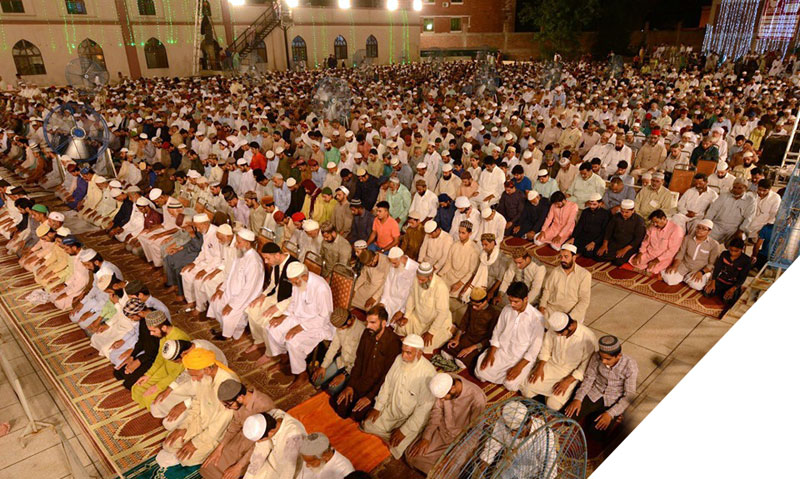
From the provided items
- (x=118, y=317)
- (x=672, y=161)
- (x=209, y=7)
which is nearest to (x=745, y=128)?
(x=672, y=161)

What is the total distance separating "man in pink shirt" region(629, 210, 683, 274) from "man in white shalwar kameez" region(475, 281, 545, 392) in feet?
8.62

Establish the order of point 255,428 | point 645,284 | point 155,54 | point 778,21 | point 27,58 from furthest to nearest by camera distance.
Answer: point 778,21, point 155,54, point 27,58, point 645,284, point 255,428

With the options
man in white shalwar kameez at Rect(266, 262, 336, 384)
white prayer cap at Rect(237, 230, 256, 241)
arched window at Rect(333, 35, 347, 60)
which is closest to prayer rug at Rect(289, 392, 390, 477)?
man in white shalwar kameez at Rect(266, 262, 336, 384)

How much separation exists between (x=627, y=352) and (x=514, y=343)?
4.08 feet

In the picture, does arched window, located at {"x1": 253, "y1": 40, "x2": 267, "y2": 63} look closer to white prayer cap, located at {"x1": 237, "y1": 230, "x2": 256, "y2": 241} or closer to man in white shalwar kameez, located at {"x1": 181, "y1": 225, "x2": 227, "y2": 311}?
man in white shalwar kameez, located at {"x1": 181, "y1": 225, "x2": 227, "y2": 311}

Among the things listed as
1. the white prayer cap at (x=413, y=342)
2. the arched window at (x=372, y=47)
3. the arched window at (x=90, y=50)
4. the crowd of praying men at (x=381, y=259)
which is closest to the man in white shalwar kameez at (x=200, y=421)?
the crowd of praying men at (x=381, y=259)

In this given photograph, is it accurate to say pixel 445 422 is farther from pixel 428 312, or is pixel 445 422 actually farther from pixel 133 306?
pixel 133 306

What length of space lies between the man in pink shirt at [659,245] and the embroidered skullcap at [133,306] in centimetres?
554

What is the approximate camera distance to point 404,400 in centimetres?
344

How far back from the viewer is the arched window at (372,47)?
30562mm

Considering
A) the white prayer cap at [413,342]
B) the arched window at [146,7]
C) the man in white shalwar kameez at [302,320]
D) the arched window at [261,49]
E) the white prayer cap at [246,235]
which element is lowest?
the man in white shalwar kameez at [302,320]

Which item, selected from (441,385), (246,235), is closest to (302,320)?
(246,235)

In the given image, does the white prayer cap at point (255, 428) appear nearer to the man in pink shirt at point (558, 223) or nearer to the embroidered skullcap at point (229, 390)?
the embroidered skullcap at point (229, 390)

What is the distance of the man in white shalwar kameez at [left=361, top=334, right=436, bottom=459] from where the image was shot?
3.36m
